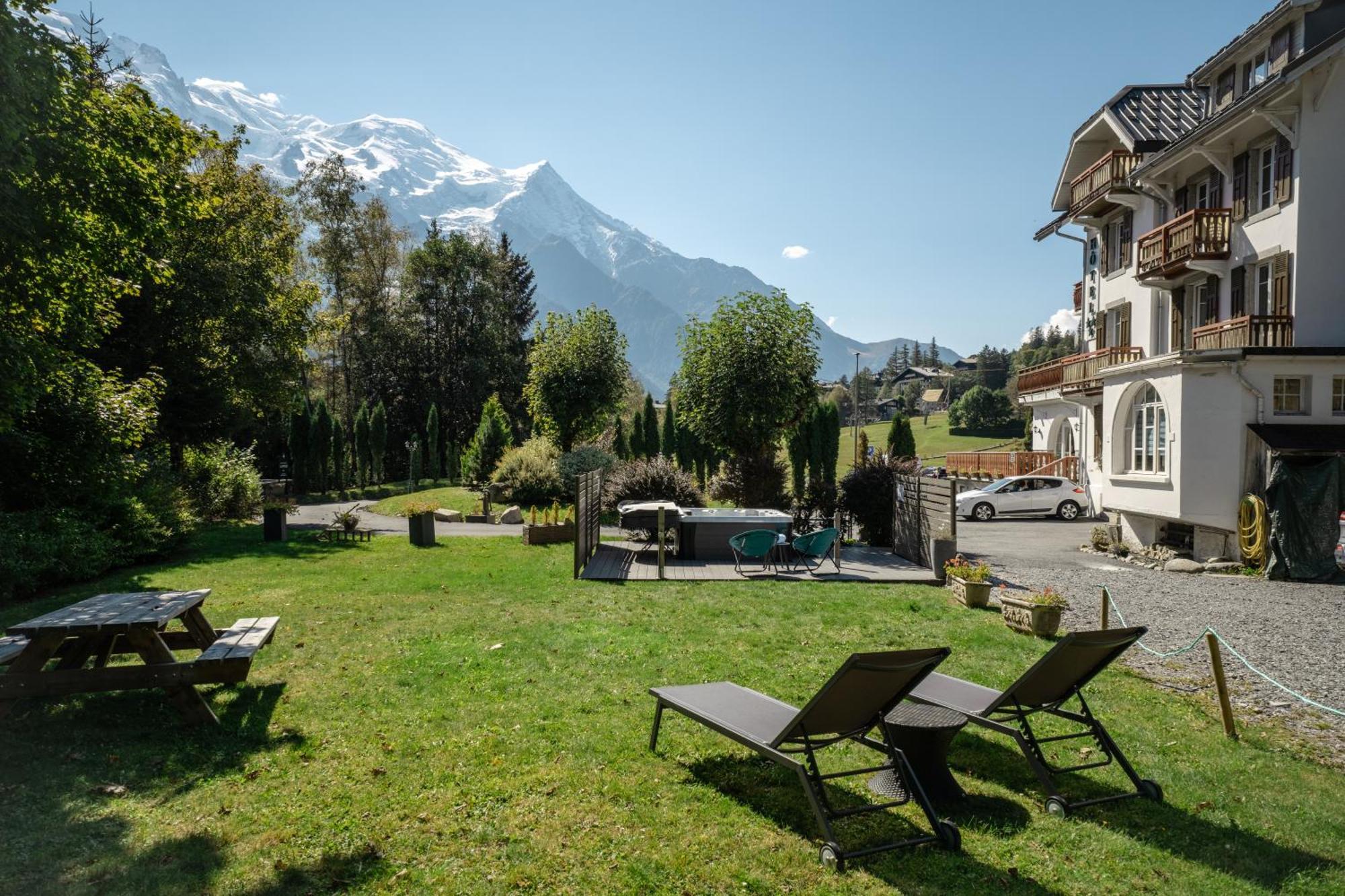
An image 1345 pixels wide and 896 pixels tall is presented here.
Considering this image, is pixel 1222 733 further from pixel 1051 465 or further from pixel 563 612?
pixel 1051 465

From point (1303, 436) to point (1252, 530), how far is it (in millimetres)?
2064

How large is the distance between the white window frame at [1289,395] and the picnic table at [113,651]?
1867cm

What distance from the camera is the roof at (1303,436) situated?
49.6 ft

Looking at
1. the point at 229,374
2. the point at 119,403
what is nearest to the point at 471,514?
the point at 229,374

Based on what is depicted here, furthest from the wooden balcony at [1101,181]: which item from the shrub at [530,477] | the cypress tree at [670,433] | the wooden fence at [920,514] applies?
the cypress tree at [670,433]

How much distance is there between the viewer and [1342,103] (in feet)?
53.9

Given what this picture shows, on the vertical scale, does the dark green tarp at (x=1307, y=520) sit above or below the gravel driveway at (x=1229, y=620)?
above

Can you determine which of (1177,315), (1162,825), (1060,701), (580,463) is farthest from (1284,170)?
(580,463)

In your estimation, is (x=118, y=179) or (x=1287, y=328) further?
(x=1287, y=328)

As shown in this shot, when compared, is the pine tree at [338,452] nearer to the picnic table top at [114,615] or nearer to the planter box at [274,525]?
the planter box at [274,525]

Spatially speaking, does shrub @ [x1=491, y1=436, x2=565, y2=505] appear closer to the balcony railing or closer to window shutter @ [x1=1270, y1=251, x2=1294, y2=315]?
the balcony railing

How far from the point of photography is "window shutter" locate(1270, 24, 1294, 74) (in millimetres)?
17984

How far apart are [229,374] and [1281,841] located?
23.7 meters

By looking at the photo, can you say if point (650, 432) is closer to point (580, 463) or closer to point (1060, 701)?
point (580, 463)
